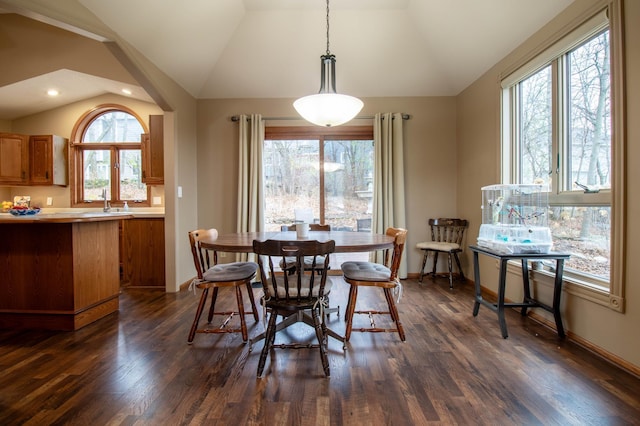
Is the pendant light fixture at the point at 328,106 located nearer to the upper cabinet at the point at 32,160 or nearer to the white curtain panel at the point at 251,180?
the white curtain panel at the point at 251,180

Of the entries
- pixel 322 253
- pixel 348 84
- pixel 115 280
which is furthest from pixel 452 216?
pixel 115 280

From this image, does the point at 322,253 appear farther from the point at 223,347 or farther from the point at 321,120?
the point at 321,120

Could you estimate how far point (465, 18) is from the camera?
2996 mm

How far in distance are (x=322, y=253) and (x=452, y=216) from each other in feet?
10.1

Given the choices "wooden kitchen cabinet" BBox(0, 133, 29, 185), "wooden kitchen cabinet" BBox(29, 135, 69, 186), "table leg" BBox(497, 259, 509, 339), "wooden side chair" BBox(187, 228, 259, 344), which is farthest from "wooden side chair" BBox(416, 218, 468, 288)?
"wooden kitchen cabinet" BBox(0, 133, 29, 185)

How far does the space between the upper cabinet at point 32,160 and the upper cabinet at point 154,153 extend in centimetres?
170

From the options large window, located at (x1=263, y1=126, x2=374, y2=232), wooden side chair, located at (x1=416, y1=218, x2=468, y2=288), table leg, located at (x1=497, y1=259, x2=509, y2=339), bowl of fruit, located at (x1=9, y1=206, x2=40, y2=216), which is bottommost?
table leg, located at (x1=497, y1=259, x2=509, y2=339)

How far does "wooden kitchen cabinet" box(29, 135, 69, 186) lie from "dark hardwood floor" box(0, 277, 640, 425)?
9.52 ft

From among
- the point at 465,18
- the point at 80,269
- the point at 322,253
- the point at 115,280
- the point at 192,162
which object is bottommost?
the point at 115,280

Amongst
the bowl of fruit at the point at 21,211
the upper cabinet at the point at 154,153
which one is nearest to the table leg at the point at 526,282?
the upper cabinet at the point at 154,153

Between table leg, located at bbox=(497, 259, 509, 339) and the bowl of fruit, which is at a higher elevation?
the bowl of fruit

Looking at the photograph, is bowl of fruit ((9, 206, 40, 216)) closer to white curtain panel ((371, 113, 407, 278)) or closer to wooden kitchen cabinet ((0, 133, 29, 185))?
wooden kitchen cabinet ((0, 133, 29, 185))

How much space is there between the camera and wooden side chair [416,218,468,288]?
12.3 feet

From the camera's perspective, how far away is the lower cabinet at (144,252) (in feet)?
A: 12.1
